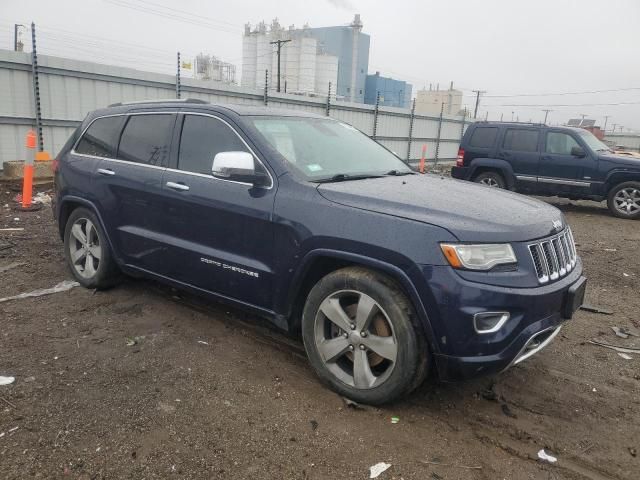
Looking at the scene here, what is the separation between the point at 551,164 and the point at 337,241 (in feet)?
31.7

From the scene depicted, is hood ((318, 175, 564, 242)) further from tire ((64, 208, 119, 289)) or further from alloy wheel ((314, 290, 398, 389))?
tire ((64, 208, 119, 289))

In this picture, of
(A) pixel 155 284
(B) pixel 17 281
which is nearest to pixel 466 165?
(A) pixel 155 284

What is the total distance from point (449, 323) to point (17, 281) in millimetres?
4302

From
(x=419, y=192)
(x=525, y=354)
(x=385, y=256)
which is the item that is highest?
(x=419, y=192)

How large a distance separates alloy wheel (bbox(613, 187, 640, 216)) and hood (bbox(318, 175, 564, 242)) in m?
8.57

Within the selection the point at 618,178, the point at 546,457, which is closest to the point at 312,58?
the point at 618,178

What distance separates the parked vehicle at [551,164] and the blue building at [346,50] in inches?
1435

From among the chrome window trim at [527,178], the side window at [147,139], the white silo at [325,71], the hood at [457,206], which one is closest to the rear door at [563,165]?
the chrome window trim at [527,178]

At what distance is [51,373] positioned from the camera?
3260 millimetres

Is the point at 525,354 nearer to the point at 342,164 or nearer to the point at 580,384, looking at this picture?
the point at 580,384

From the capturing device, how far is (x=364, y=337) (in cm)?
292

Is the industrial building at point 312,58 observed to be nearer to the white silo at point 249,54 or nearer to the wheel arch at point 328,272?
the white silo at point 249,54

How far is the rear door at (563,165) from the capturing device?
10750 millimetres

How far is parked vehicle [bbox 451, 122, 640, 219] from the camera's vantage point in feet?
34.6
